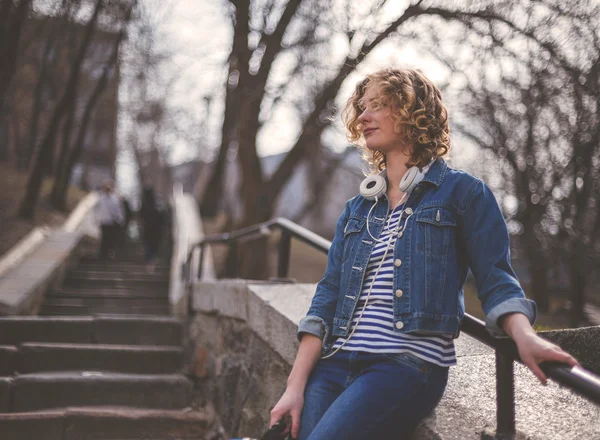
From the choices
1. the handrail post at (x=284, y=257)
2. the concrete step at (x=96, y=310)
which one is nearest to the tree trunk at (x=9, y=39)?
the concrete step at (x=96, y=310)

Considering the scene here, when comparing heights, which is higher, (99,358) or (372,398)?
(372,398)

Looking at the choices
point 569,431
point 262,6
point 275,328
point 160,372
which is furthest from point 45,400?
point 262,6

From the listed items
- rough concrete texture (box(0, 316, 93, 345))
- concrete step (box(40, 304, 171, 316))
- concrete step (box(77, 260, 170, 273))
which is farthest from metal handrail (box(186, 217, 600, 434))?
concrete step (box(77, 260, 170, 273))

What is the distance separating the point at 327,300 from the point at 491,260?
573mm

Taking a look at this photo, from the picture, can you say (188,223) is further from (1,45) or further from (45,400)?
(45,400)

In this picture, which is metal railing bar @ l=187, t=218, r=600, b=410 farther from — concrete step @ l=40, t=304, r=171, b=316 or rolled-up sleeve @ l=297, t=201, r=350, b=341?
concrete step @ l=40, t=304, r=171, b=316

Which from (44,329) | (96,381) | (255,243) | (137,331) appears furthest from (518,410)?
(255,243)

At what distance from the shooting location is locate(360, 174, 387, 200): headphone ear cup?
6.51 feet

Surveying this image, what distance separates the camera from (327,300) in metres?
1.99

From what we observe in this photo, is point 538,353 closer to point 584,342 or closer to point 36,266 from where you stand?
point 584,342

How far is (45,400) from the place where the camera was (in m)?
4.91

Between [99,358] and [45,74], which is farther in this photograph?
[45,74]

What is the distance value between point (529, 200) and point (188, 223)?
6506 mm

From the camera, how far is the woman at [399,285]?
1.67 metres
